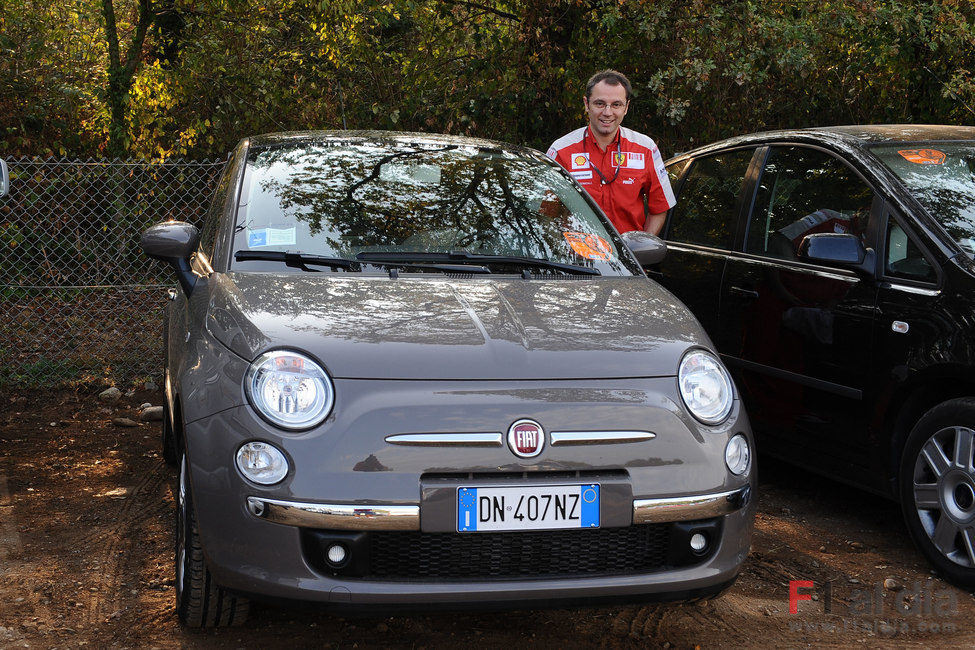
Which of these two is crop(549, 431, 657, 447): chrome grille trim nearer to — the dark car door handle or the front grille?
the front grille

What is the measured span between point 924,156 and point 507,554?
284 cm

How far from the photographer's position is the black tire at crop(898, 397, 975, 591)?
12.5 ft

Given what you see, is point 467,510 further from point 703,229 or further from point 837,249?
point 703,229

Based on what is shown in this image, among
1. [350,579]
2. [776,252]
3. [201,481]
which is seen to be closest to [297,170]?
[201,481]

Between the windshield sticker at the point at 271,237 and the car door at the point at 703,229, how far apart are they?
2273 millimetres

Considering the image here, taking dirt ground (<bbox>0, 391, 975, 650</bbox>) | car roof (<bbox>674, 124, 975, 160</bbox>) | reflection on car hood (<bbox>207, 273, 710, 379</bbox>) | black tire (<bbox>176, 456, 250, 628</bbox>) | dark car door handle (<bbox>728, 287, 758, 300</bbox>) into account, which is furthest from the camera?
dark car door handle (<bbox>728, 287, 758, 300</bbox>)

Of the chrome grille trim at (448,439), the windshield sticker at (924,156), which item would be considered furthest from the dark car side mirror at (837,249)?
the chrome grille trim at (448,439)

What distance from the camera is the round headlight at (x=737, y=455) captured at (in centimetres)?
312

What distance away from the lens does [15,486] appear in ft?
17.3

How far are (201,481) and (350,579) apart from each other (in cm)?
51

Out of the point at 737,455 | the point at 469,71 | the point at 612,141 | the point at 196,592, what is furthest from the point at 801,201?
the point at 469,71

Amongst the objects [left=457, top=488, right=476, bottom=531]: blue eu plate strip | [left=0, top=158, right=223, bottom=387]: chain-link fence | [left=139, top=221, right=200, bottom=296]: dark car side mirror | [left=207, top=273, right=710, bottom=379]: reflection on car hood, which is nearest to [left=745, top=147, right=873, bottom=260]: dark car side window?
[left=207, top=273, right=710, bottom=379]: reflection on car hood

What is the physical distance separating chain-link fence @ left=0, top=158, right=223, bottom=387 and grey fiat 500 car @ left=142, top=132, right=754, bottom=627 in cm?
426

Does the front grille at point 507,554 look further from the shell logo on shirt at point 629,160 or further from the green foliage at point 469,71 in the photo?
the green foliage at point 469,71
